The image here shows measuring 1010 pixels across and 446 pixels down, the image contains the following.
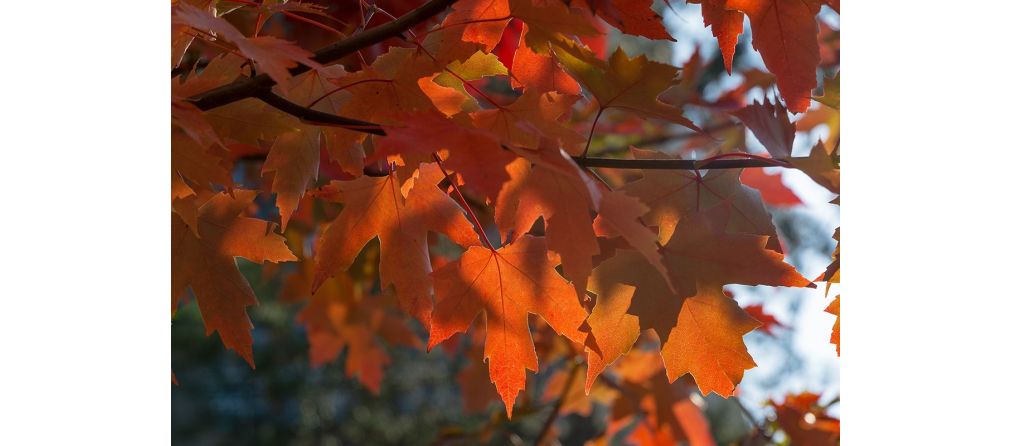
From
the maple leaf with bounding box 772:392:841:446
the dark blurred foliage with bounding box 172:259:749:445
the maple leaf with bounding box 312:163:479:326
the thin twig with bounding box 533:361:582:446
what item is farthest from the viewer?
the dark blurred foliage with bounding box 172:259:749:445

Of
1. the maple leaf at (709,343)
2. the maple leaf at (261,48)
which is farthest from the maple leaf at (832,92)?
the maple leaf at (261,48)

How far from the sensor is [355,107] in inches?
24.6

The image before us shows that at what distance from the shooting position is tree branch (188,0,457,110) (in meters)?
0.52

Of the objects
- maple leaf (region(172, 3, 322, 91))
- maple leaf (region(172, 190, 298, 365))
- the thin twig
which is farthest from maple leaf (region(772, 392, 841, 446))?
maple leaf (region(172, 3, 322, 91))

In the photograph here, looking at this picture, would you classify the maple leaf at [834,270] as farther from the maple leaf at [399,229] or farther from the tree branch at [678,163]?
the maple leaf at [399,229]

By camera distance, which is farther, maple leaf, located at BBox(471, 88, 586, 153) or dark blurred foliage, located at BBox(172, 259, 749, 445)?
dark blurred foliage, located at BBox(172, 259, 749, 445)

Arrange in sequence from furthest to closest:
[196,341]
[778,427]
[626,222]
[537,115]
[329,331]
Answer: [196,341]
[329,331]
[778,427]
[537,115]
[626,222]

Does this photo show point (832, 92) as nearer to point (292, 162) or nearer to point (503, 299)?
point (503, 299)

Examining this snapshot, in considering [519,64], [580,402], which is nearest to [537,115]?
[519,64]

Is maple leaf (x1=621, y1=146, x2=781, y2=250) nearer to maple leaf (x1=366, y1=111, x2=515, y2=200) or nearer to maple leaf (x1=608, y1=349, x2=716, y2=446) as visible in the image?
maple leaf (x1=366, y1=111, x2=515, y2=200)

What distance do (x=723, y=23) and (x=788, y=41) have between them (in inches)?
1.9

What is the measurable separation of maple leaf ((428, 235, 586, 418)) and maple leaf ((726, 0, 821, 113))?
0.20m

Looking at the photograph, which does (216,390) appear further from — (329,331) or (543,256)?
(543,256)
